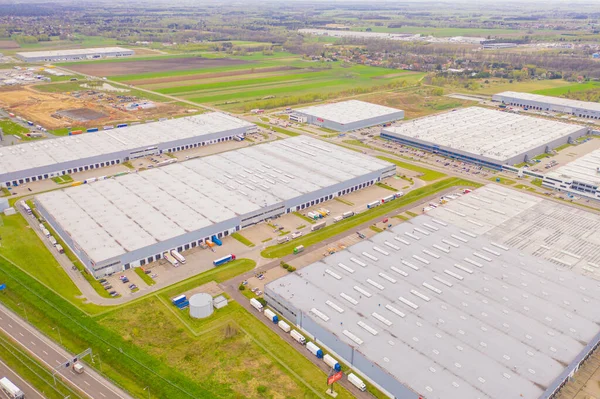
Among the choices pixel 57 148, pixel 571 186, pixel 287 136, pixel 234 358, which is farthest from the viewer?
pixel 287 136

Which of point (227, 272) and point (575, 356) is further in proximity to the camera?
point (227, 272)

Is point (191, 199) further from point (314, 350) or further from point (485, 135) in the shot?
point (485, 135)

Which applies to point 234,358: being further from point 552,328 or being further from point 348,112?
point 348,112

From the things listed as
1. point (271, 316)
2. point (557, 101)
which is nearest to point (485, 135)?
point (557, 101)

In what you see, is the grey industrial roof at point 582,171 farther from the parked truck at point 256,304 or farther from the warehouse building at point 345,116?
the parked truck at point 256,304

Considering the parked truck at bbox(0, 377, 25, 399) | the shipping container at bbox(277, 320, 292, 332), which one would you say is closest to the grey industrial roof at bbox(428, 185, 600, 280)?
the shipping container at bbox(277, 320, 292, 332)

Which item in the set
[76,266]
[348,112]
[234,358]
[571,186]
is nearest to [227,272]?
[234,358]

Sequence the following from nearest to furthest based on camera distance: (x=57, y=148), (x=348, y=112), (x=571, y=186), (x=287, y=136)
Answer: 1. (x=571, y=186)
2. (x=57, y=148)
3. (x=287, y=136)
4. (x=348, y=112)
